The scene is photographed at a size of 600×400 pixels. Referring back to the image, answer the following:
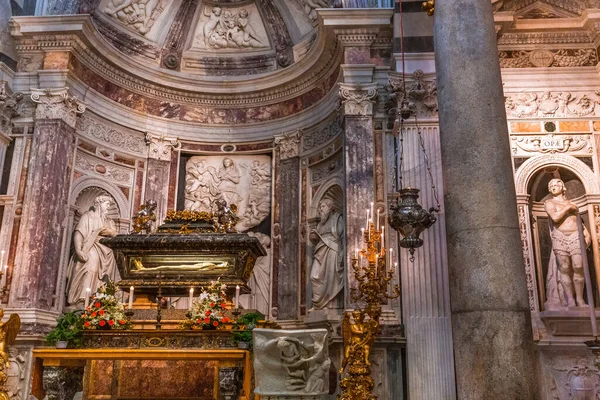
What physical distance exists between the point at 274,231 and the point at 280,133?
212 cm

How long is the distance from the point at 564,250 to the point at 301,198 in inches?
201

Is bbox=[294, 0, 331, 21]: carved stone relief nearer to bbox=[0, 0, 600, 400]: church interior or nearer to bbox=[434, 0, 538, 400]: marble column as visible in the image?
bbox=[0, 0, 600, 400]: church interior

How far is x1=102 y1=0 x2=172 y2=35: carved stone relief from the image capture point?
39.5 feet

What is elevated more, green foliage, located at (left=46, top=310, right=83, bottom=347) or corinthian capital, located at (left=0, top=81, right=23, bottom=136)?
corinthian capital, located at (left=0, top=81, right=23, bottom=136)

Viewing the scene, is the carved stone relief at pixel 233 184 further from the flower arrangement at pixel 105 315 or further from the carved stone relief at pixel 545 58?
the carved stone relief at pixel 545 58

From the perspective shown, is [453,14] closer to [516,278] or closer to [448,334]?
[516,278]

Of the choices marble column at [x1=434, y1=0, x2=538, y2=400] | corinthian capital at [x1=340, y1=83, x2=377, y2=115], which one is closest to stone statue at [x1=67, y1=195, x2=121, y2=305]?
corinthian capital at [x1=340, y1=83, x2=377, y2=115]

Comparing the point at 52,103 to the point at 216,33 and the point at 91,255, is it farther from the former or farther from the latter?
the point at 216,33

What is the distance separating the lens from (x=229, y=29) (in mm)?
13328

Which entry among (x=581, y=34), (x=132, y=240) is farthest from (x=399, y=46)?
(x=132, y=240)

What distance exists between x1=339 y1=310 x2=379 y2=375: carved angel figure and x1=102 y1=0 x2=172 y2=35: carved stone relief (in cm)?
859

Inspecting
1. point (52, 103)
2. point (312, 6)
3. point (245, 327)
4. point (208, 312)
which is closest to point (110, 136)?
point (52, 103)

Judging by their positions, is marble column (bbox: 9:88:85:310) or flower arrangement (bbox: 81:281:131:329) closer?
flower arrangement (bbox: 81:281:131:329)

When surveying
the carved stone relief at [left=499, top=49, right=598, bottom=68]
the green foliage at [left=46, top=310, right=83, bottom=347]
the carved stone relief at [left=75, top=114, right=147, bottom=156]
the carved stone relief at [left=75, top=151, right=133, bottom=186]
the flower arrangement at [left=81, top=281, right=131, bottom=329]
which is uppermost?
the carved stone relief at [left=499, top=49, right=598, bottom=68]
